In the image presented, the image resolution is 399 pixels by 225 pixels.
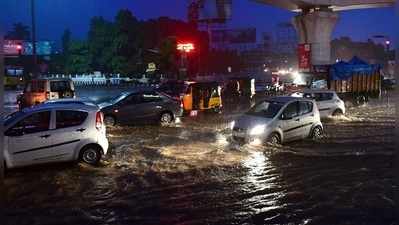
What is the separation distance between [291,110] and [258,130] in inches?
58.6

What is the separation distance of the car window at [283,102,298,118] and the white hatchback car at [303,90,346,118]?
753 centimetres

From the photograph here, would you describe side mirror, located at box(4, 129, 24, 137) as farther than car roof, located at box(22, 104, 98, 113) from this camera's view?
No

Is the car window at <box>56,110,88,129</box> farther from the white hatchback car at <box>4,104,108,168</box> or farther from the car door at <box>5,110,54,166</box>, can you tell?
the car door at <box>5,110,54,166</box>

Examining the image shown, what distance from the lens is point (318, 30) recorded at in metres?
46.2

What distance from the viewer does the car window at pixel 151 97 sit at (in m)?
21.1

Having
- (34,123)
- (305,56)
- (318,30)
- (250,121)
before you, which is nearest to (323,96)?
(250,121)

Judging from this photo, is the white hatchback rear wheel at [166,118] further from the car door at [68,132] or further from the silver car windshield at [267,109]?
the car door at [68,132]

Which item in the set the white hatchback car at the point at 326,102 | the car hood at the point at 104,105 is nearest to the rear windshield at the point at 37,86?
the car hood at the point at 104,105

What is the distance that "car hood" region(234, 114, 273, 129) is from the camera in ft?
50.2

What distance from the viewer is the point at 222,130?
19719 mm

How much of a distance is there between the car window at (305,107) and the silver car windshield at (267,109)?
2.40ft

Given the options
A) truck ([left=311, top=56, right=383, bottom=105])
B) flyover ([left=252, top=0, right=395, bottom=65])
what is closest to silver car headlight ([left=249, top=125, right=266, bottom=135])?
truck ([left=311, top=56, right=383, bottom=105])

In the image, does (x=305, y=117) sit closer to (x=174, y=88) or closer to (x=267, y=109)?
(x=267, y=109)

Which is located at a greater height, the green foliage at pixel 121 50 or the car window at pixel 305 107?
the green foliage at pixel 121 50
